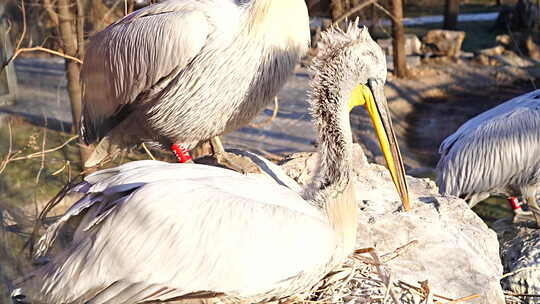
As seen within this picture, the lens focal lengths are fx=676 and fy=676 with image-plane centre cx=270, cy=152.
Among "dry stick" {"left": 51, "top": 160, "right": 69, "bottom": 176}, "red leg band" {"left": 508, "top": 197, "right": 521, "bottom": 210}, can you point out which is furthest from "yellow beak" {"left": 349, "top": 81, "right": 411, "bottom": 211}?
"red leg band" {"left": 508, "top": 197, "right": 521, "bottom": 210}

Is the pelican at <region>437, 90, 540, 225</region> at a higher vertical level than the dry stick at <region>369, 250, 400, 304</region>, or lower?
lower

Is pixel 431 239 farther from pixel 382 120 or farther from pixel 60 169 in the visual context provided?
pixel 60 169

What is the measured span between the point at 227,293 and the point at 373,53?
2.21 ft

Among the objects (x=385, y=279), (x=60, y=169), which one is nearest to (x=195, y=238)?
(x=60, y=169)

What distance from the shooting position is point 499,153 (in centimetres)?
349

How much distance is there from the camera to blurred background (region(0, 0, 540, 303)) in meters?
0.70

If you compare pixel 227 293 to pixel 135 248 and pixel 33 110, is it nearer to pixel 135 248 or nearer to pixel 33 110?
pixel 135 248

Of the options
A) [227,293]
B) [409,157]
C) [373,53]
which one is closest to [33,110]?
[227,293]

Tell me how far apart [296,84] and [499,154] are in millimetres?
3081

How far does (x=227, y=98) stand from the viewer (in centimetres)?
192

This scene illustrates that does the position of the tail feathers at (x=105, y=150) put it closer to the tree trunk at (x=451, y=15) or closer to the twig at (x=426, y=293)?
the twig at (x=426, y=293)

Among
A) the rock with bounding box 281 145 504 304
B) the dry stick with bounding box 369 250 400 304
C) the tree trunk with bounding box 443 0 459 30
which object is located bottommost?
the tree trunk with bounding box 443 0 459 30

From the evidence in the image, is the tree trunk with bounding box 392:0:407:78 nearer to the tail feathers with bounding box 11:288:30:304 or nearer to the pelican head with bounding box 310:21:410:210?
the pelican head with bounding box 310:21:410:210

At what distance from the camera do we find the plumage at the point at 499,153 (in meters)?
3.40
